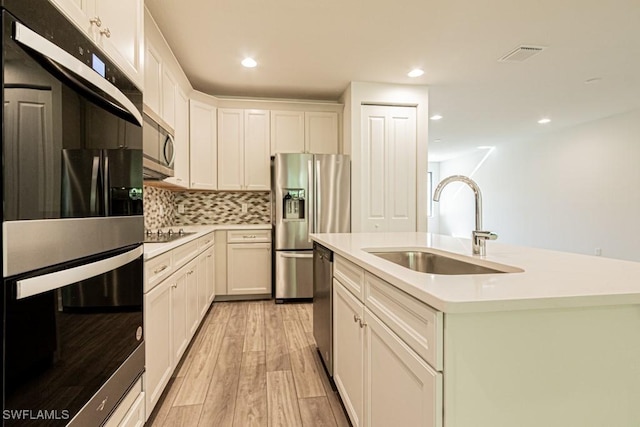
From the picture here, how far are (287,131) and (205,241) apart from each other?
5.74ft

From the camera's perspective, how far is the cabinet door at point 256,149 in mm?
4102

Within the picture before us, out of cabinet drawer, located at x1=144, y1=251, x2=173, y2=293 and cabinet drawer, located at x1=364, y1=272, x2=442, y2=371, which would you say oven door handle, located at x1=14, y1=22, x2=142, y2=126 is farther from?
cabinet drawer, located at x1=364, y1=272, x2=442, y2=371

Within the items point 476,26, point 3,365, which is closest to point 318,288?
point 3,365

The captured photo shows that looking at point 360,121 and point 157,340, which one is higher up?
point 360,121

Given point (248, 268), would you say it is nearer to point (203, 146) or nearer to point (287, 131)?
point (203, 146)

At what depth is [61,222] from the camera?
82 centimetres

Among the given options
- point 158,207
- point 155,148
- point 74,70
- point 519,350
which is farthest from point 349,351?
point 158,207

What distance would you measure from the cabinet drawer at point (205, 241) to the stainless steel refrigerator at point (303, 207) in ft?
2.37

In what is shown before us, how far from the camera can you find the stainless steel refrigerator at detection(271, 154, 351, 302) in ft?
12.5

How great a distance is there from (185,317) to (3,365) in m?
1.77

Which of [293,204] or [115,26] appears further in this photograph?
[293,204]

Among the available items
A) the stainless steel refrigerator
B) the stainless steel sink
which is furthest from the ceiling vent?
the stainless steel sink

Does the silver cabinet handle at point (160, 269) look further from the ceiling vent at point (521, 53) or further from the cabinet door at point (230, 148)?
the ceiling vent at point (521, 53)

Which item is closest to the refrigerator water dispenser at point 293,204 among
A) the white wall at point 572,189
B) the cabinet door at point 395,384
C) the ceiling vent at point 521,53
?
the ceiling vent at point 521,53
